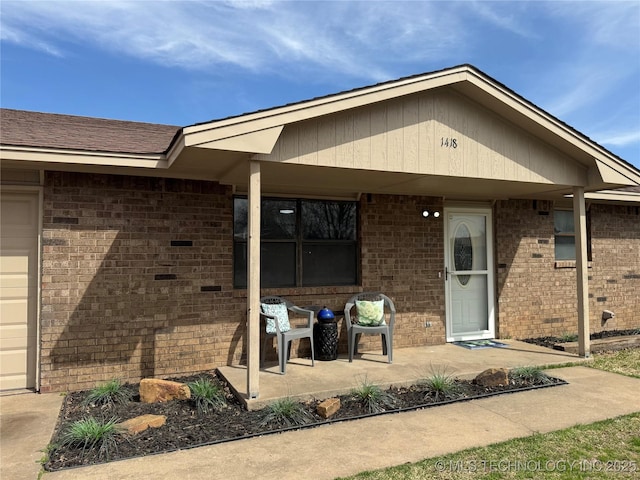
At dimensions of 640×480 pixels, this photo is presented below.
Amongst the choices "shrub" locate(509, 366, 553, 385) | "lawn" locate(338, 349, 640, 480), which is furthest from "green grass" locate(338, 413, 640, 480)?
"shrub" locate(509, 366, 553, 385)

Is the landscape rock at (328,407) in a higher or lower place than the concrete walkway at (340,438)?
higher

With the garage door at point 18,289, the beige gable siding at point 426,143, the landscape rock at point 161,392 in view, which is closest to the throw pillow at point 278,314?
the landscape rock at point 161,392

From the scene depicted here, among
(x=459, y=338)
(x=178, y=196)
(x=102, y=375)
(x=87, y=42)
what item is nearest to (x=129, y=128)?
(x=178, y=196)

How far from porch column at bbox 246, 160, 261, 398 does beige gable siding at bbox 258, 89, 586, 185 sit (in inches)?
13.4

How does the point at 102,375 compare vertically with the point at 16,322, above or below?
below

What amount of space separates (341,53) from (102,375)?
301 inches

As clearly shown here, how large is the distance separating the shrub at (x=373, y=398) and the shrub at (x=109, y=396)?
255 cm

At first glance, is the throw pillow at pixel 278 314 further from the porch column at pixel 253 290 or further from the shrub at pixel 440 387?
the shrub at pixel 440 387

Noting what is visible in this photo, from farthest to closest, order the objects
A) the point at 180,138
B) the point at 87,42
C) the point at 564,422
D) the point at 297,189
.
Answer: the point at 87,42
the point at 297,189
the point at 180,138
the point at 564,422

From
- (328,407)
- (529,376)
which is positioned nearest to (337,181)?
(328,407)

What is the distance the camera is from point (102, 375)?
5512 mm

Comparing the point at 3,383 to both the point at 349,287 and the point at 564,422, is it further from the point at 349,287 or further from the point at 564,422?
the point at 564,422

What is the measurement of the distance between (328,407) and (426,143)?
3347 millimetres

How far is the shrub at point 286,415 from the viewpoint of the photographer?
419 cm
